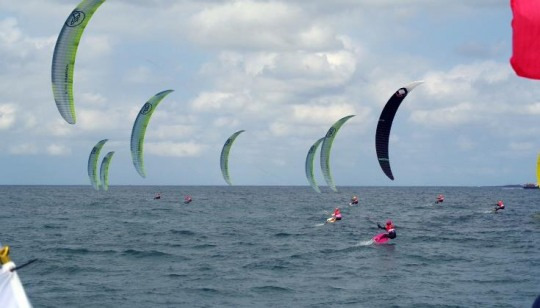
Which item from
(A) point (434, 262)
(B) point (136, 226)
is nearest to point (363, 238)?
(A) point (434, 262)

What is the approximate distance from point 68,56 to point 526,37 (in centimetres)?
1831

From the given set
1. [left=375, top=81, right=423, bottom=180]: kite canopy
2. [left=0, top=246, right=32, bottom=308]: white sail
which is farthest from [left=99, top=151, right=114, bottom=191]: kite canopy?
[left=0, top=246, right=32, bottom=308]: white sail

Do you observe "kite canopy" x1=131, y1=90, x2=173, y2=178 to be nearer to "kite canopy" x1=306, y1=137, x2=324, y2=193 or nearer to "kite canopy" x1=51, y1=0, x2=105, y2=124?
"kite canopy" x1=51, y1=0, x2=105, y2=124

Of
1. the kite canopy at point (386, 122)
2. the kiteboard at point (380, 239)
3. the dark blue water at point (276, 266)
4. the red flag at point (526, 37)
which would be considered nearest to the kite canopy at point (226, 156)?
the dark blue water at point (276, 266)

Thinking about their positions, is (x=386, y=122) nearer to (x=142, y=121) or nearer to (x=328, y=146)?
(x=142, y=121)

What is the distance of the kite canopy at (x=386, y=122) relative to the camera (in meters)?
28.7

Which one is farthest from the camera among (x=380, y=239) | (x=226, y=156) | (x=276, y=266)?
(x=226, y=156)

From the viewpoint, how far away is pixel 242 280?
28.5m

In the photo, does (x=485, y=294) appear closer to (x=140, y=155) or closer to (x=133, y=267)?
(x=133, y=267)

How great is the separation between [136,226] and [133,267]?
79.8ft

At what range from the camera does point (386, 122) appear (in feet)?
94.4

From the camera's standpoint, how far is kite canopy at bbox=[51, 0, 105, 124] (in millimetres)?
22562

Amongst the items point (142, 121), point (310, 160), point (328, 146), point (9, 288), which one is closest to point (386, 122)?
point (142, 121)

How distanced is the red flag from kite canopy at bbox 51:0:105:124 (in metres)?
17.2
